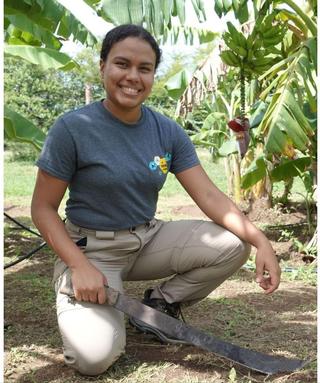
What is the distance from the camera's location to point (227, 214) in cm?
245

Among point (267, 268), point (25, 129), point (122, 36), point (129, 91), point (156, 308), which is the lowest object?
point (156, 308)

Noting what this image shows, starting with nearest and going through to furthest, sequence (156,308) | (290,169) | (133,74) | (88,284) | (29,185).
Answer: (88,284) < (133,74) < (156,308) < (290,169) < (29,185)

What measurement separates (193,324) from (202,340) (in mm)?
629

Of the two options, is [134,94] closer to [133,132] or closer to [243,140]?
[133,132]

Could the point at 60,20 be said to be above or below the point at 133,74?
above

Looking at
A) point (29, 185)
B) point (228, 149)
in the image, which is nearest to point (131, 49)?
point (228, 149)

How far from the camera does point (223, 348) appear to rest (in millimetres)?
2174

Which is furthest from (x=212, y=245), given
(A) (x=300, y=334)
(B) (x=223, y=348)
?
(A) (x=300, y=334)

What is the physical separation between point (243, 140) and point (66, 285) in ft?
6.64

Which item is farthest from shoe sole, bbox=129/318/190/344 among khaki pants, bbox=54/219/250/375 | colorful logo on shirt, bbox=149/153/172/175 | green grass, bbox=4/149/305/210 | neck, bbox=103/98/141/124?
green grass, bbox=4/149/305/210

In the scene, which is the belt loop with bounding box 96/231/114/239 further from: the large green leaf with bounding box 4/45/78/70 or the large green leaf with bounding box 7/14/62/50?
the large green leaf with bounding box 7/14/62/50

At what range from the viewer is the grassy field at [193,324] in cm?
215

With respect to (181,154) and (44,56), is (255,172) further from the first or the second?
(181,154)

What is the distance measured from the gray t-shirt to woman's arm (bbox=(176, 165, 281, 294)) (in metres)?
0.16
